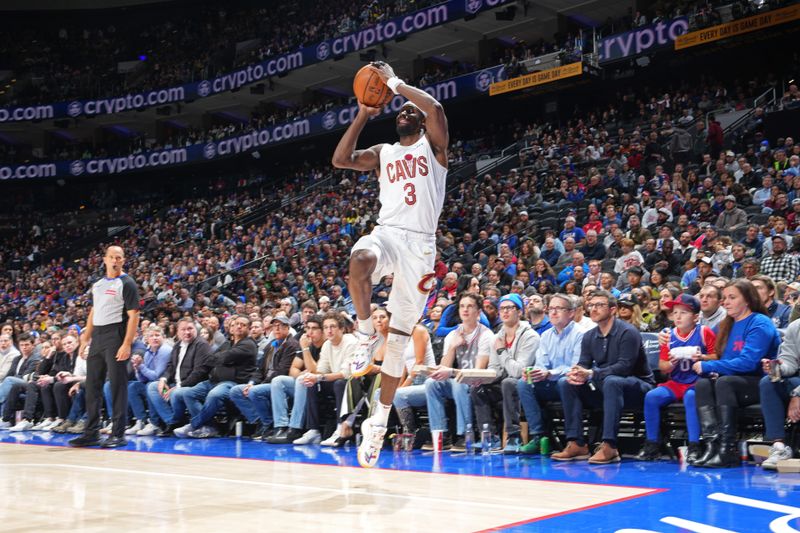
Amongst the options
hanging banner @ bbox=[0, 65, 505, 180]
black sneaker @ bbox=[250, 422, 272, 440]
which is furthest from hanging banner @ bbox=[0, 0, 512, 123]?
black sneaker @ bbox=[250, 422, 272, 440]

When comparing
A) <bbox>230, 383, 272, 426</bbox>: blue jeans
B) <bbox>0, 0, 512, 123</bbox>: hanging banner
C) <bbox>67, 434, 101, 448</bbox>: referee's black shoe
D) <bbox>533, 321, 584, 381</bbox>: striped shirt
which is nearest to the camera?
<bbox>533, 321, 584, 381</bbox>: striped shirt

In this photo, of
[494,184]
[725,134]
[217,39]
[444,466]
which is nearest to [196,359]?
[444,466]

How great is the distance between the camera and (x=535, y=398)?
277 inches

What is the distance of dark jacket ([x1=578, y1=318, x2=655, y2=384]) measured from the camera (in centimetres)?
652

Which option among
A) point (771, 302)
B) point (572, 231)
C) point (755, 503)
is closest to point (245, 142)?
point (572, 231)

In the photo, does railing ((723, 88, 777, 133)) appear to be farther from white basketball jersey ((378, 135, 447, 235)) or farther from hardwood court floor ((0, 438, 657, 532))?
hardwood court floor ((0, 438, 657, 532))

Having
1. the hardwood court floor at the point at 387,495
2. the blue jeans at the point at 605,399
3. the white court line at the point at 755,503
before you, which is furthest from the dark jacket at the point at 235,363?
the white court line at the point at 755,503

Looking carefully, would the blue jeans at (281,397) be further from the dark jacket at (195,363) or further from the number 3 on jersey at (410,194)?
the number 3 on jersey at (410,194)

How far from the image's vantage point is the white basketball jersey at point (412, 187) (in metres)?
5.30

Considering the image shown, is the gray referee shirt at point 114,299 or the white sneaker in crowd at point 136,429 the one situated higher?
the gray referee shirt at point 114,299

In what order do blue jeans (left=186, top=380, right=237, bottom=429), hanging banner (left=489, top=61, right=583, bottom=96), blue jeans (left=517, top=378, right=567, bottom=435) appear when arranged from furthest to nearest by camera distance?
1. hanging banner (left=489, top=61, right=583, bottom=96)
2. blue jeans (left=186, top=380, right=237, bottom=429)
3. blue jeans (left=517, top=378, right=567, bottom=435)

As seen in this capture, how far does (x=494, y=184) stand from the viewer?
18203 millimetres

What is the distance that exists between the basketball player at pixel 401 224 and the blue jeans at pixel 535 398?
201cm

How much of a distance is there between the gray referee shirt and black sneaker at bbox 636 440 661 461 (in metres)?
5.02
